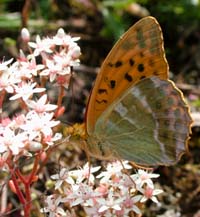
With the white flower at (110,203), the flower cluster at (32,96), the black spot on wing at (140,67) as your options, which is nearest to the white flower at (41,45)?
the flower cluster at (32,96)

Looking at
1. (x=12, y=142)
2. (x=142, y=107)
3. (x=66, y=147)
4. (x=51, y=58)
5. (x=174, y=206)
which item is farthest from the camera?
(x=66, y=147)

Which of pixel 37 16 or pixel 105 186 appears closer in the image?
pixel 105 186

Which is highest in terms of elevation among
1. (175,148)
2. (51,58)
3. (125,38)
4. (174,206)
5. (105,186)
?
(125,38)

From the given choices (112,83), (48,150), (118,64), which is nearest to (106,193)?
(48,150)

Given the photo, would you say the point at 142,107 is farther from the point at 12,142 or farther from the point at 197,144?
the point at 197,144

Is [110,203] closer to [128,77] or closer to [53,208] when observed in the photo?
[53,208]

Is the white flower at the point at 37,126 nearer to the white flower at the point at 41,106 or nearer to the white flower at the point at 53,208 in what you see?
the white flower at the point at 41,106

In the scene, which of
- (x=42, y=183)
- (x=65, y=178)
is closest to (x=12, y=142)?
(x=65, y=178)
